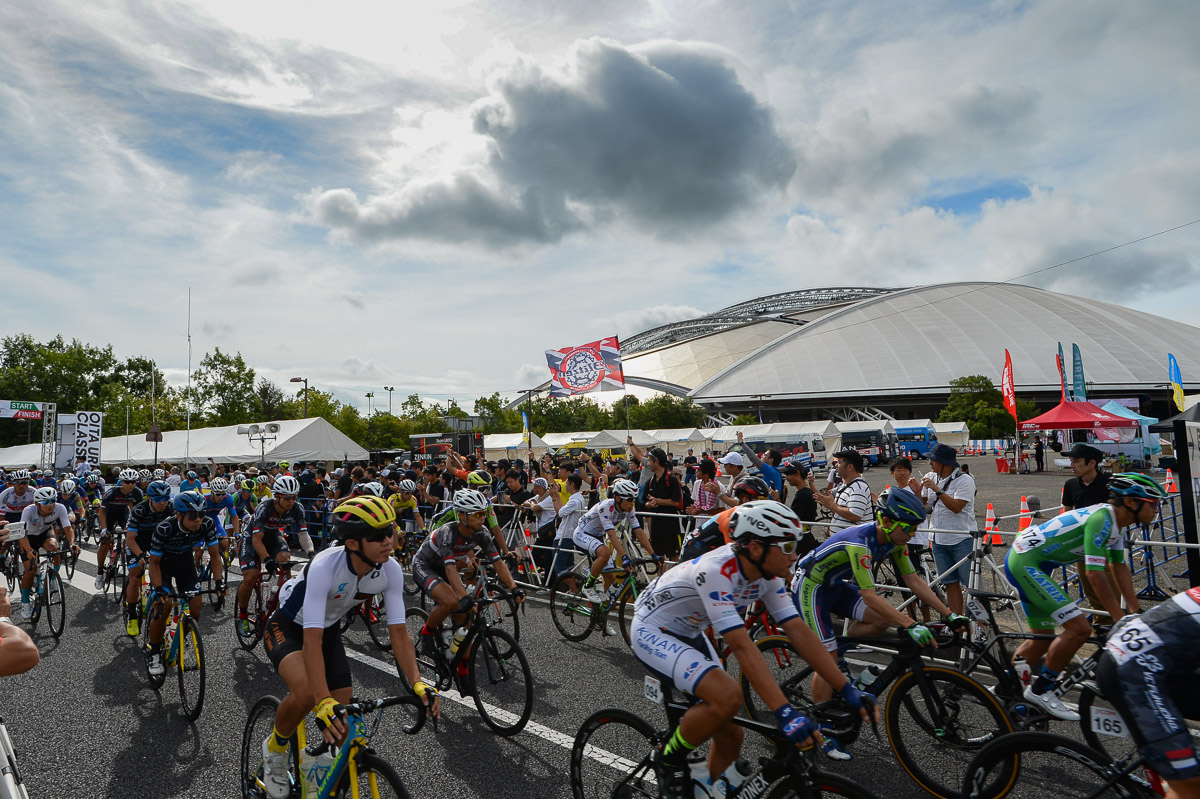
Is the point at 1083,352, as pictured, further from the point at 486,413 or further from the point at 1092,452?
the point at 1092,452

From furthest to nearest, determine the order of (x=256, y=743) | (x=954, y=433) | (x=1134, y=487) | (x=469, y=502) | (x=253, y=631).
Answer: (x=954, y=433) < (x=253, y=631) < (x=469, y=502) < (x=1134, y=487) < (x=256, y=743)

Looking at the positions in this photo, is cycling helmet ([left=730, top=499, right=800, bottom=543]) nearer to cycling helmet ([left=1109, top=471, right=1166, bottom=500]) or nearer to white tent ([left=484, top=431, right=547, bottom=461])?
cycling helmet ([left=1109, top=471, right=1166, bottom=500])

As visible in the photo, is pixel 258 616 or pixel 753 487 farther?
pixel 258 616

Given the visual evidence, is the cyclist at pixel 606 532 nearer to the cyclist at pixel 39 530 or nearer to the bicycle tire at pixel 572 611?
the bicycle tire at pixel 572 611

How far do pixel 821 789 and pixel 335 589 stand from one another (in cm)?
261

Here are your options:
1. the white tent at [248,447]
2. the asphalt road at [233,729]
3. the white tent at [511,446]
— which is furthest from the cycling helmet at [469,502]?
the white tent at [511,446]

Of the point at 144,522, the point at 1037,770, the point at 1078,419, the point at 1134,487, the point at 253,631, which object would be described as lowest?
the point at 253,631

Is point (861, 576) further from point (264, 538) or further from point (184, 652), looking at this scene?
point (264, 538)

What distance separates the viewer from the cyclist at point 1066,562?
165 inches

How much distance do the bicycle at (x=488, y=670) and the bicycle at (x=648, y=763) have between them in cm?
134

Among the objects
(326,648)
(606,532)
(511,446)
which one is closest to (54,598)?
(606,532)

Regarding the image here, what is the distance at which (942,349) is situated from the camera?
290ft

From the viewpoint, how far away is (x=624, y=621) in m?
7.44

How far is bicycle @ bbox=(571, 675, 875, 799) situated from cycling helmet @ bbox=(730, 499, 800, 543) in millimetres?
842
